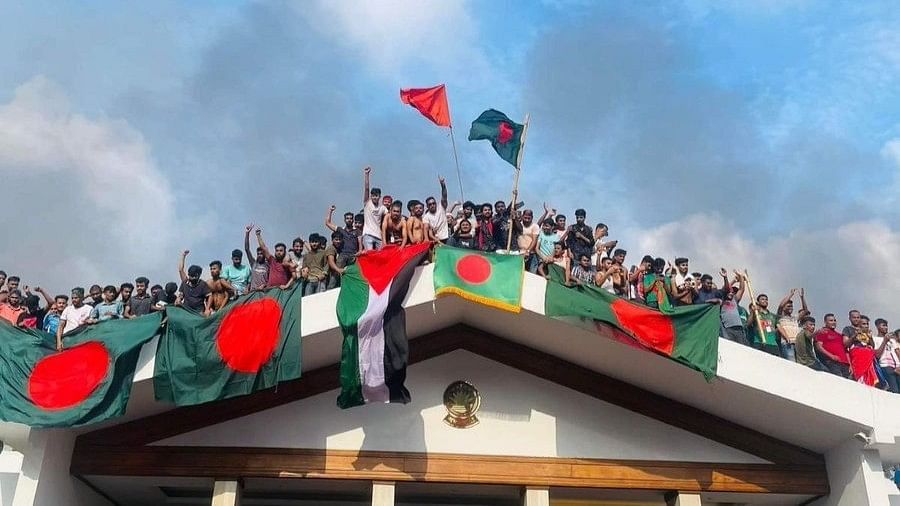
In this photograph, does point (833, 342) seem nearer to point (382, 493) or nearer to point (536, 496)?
point (536, 496)

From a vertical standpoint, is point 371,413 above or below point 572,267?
below

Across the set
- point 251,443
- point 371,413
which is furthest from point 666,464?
point 251,443

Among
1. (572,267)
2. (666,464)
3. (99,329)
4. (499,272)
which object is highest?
(572,267)

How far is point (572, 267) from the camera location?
11.4 metres

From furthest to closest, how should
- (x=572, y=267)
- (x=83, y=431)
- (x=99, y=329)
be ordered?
(x=572, y=267) < (x=83, y=431) < (x=99, y=329)

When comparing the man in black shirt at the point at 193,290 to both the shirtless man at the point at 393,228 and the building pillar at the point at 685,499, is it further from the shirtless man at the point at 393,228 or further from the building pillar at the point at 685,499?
the building pillar at the point at 685,499

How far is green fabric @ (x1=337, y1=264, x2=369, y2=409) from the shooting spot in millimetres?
9422

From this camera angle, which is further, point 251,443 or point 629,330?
point 251,443

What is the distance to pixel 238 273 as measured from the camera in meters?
11.4

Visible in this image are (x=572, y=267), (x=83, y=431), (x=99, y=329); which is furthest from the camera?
(x=572, y=267)

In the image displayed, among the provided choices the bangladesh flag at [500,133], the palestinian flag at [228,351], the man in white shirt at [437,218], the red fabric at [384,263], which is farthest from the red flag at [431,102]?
the palestinian flag at [228,351]

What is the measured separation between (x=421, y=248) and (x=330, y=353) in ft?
6.00

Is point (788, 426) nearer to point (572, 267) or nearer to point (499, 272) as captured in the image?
point (572, 267)

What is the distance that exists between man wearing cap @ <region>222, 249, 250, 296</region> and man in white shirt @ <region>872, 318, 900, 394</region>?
890cm
